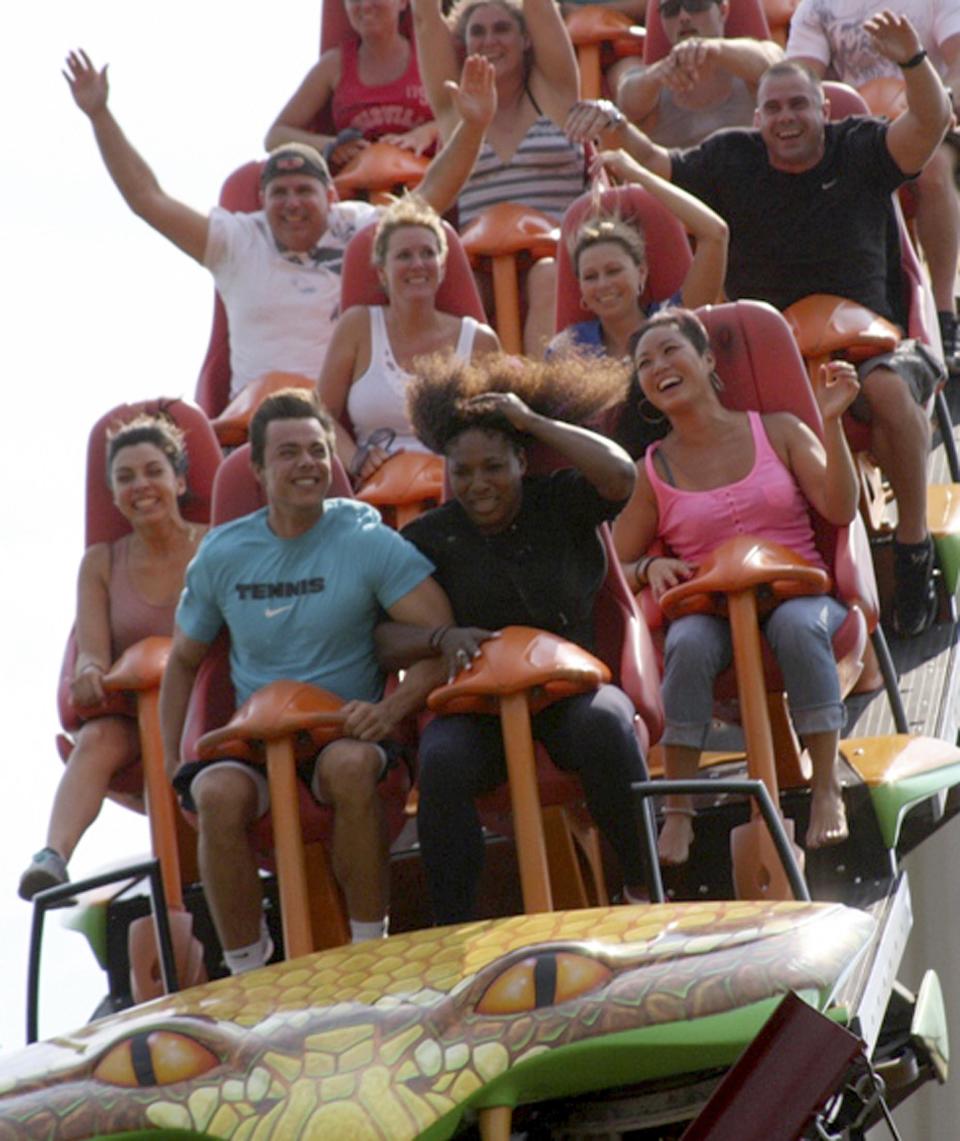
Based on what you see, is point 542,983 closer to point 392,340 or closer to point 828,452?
point 828,452

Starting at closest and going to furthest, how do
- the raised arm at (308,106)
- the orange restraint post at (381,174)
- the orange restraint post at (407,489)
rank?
the orange restraint post at (407,489), the orange restraint post at (381,174), the raised arm at (308,106)

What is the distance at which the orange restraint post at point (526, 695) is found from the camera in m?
4.33

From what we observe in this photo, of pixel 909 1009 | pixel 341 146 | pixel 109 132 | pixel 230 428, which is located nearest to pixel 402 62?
pixel 341 146

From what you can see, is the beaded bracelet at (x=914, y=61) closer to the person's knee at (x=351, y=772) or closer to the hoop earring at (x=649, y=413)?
the hoop earring at (x=649, y=413)

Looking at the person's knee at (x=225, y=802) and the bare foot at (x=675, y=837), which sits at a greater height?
the person's knee at (x=225, y=802)

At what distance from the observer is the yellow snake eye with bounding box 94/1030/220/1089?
3.85 meters

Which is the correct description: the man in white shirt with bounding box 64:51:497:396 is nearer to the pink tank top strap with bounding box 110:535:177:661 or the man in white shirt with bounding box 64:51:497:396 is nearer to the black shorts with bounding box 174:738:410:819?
the pink tank top strap with bounding box 110:535:177:661

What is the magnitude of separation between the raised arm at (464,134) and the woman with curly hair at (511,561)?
1.74 metres

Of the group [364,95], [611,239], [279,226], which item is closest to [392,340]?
[611,239]

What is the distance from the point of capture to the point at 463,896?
4395 mm

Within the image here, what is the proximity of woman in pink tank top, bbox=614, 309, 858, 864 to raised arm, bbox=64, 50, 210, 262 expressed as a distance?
1900 millimetres

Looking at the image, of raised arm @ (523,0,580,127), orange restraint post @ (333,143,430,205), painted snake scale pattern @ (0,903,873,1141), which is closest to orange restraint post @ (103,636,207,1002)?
painted snake scale pattern @ (0,903,873,1141)

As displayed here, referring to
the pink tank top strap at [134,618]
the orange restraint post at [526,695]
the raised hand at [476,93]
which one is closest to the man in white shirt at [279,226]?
the raised hand at [476,93]

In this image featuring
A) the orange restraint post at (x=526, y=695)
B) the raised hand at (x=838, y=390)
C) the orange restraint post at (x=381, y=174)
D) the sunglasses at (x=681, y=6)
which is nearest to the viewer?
the orange restraint post at (x=526, y=695)
